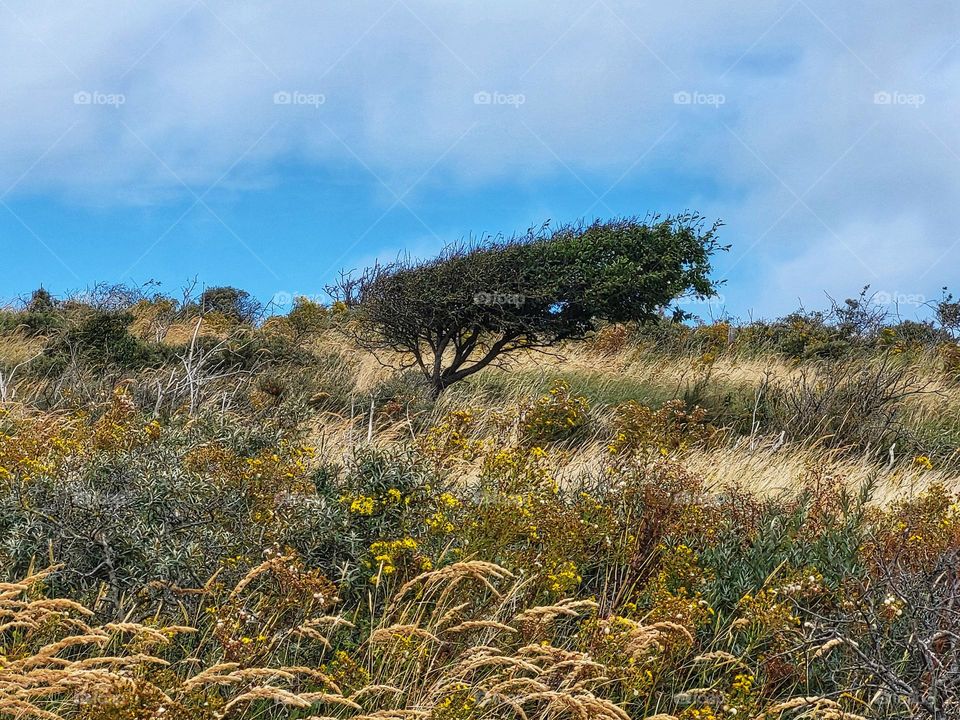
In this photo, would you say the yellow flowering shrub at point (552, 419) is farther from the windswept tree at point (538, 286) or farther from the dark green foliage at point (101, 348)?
the dark green foliage at point (101, 348)

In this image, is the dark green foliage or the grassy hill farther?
the dark green foliage

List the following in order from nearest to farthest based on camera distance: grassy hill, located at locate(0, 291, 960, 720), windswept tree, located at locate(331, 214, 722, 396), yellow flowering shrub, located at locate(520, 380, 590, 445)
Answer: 1. grassy hill, located at locate(0, 291, 960, 720)
2. yellow flowering shrub, located at locate(520, 380, 590, 445)
3. windswept tree, located at locate(331, 214, 722, 396)

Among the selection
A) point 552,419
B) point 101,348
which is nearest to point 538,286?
point 552,419

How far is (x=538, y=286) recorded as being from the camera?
13594 millimetres

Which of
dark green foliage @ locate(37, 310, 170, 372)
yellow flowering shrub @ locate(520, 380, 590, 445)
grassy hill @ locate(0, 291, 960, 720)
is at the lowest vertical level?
grassy hill @ locate(0, 291, 960, 720)

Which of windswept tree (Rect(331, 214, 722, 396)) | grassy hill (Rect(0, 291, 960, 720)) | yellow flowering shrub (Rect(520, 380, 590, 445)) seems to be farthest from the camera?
windswept tree (Rect(331, 214, 722, 396))

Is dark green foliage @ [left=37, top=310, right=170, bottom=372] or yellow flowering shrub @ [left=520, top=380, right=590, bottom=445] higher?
dark green foliage @ [left=37, top=310, right=170, bottom=372]

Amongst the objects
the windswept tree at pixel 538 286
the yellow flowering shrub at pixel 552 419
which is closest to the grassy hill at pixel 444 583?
the yellow flowering shrub at pixel 552 419

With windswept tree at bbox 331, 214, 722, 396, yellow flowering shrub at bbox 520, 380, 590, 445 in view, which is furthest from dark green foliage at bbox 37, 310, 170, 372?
yellow flowering shrub at bbox 520, 380, 590, 445

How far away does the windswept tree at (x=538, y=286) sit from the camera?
1345 centimetres

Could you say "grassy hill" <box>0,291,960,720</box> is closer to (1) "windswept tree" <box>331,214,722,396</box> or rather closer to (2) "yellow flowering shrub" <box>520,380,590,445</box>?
(2) "yellow flowering shrub" <box>520,380,590,445</box>

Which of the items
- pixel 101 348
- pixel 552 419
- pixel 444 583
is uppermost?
pixel 101 348

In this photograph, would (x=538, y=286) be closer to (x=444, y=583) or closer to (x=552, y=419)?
(x=552, y=419)

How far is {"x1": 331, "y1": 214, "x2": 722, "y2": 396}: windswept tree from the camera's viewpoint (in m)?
13.5
